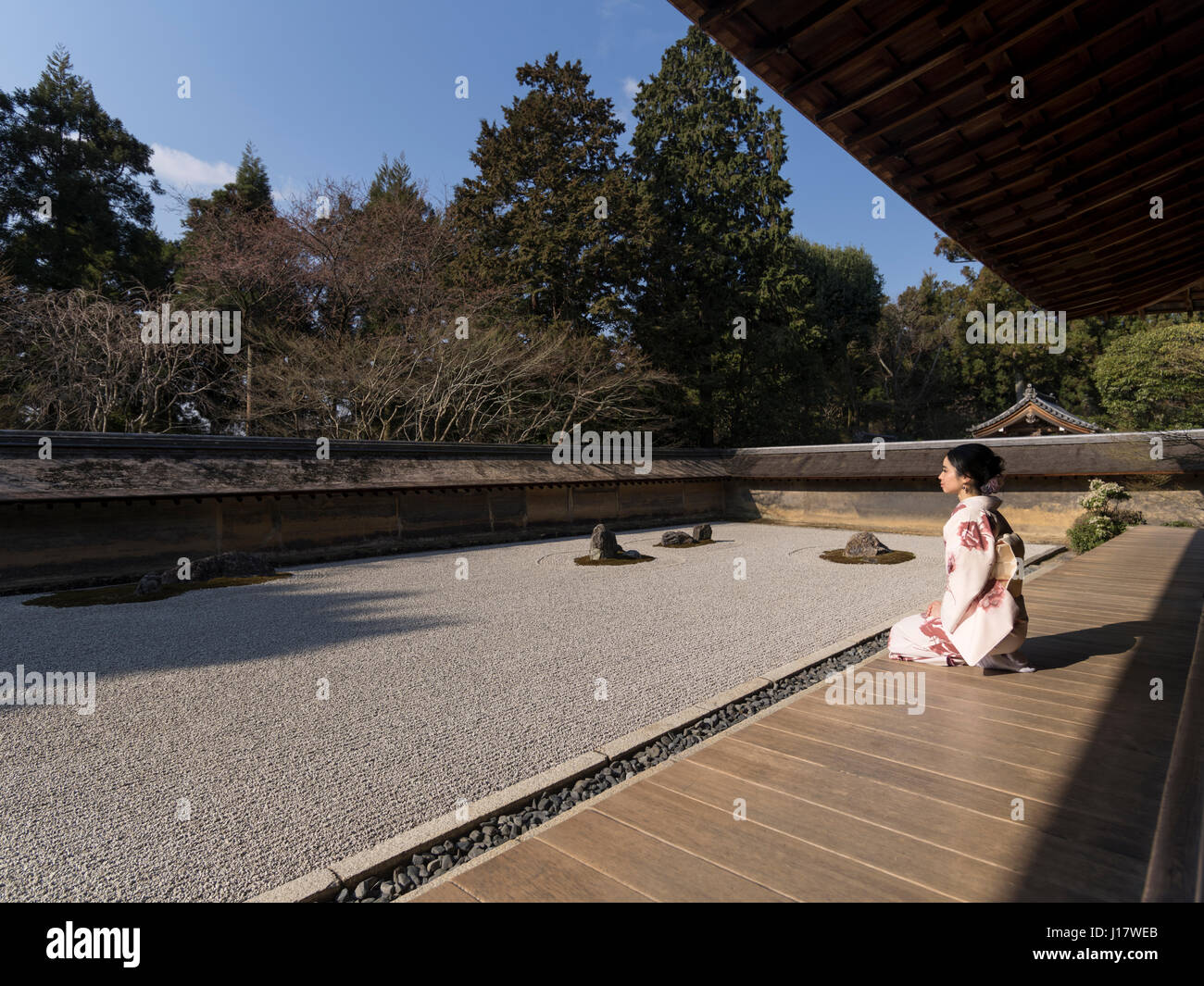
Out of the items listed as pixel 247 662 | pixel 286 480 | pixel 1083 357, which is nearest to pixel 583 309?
pixel 286 480

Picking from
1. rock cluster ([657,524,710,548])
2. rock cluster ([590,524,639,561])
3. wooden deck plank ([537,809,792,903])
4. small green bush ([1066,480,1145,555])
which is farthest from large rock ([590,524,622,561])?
wooden deck plank ([537,809,792,903])

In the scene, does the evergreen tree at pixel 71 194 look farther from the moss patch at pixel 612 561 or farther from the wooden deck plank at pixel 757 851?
the wooden deck plank at pixel 757 851

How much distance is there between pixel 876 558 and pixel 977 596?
8019mm

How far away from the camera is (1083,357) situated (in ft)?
101

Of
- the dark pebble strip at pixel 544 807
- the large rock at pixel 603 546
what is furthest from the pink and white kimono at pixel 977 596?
the large rock at pixel 603 546

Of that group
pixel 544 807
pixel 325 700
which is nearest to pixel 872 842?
pixel 544 807

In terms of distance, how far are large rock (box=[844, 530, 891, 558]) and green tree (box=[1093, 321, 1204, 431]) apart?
13.6 meters

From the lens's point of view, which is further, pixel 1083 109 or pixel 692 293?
pixel 692 293

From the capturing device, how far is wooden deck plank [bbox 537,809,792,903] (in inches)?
75.3

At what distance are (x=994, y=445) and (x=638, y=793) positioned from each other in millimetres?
15879

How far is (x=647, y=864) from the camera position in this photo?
2.08m

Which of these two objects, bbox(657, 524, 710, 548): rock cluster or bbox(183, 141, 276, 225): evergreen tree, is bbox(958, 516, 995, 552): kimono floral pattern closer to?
bbox(657, 524, 710, 548): rock cluster
